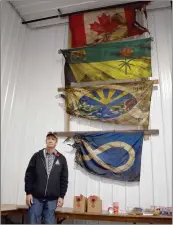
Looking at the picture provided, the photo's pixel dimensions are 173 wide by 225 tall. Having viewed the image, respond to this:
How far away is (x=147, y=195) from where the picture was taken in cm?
338

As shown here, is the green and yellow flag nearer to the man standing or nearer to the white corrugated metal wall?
the white corrugated metal wall

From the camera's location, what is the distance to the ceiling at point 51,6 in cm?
422

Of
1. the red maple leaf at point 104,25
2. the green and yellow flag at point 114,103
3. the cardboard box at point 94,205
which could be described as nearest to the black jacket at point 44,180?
the cardboard box at point 94,205

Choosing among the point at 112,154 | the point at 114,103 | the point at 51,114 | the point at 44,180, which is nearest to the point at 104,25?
the point at 114,103

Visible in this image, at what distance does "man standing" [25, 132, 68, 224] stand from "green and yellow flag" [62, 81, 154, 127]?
0.90 m

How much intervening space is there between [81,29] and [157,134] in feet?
7.43

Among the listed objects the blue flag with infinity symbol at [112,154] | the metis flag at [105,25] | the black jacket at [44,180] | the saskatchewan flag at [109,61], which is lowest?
the black jacket at [44,180]

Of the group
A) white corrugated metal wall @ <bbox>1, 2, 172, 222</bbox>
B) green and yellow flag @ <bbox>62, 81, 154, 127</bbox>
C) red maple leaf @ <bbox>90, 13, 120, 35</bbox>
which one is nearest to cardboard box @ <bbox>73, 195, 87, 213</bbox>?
white corrugated metal wall @ <bbox>1, 2, 172, 222</bbox>

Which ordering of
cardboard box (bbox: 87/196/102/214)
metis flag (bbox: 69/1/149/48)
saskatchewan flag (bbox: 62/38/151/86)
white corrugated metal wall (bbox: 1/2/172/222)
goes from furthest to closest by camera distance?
1. metis flag (bbox: 69/1/149/48)
2. saskatchewan flag (bbox: 62/38/151/86)
3. white corrugated metal wall (bbox: 1/2/172/222)
4. cardboard box (bbox: 87/196/102/214)

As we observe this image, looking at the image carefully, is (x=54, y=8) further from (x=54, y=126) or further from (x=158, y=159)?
(x=158, y=159)

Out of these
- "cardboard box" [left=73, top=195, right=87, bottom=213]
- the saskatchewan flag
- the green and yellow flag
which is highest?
the saskatchewan flag

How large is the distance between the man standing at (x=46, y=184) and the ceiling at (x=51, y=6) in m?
2.47

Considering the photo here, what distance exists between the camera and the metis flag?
4113mm

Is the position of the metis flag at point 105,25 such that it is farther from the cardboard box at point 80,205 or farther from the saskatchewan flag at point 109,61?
the cardboard box at point 80,205
